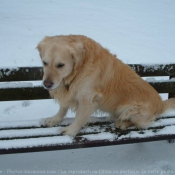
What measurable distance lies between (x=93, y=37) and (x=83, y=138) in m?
7.12

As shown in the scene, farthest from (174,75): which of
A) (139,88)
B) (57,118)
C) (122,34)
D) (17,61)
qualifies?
(122,34)

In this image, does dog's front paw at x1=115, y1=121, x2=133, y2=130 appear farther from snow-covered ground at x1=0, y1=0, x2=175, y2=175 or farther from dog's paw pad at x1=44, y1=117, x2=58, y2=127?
dog's paw pad at x1=44, y1=117, x2=58, y2=127

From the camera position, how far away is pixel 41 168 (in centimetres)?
273

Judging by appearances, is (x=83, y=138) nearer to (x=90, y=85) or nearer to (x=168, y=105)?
(x=90, y=85)

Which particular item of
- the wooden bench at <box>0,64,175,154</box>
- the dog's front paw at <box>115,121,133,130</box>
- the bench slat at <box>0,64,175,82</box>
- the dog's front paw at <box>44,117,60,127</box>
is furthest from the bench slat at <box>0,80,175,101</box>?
the dog's front paw at <box>115,121,133,130</box>

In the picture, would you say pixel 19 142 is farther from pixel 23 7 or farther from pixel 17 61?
pixel 23 7

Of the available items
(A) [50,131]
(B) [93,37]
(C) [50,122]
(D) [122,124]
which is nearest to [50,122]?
(C) [50,122]

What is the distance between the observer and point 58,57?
226 cm

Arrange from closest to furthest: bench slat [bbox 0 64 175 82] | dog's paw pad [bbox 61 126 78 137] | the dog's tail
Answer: dog's paw pad [bbox 61 126 78 137] → bench slat [bbox 0 64 175 82] → the dog's tail

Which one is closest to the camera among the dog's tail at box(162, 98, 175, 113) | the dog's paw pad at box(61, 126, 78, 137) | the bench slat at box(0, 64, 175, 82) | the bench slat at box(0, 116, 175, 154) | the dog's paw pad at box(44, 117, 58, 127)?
the bench slat at box(0, 116, 175, 154)

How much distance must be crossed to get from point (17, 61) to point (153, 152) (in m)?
4.85

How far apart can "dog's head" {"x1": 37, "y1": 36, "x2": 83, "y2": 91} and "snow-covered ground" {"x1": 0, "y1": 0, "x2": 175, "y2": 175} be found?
1179 mm

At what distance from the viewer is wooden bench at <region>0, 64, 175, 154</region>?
2.28 metres

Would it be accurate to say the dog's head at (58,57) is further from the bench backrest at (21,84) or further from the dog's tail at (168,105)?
the dog's tail at (168,105)
